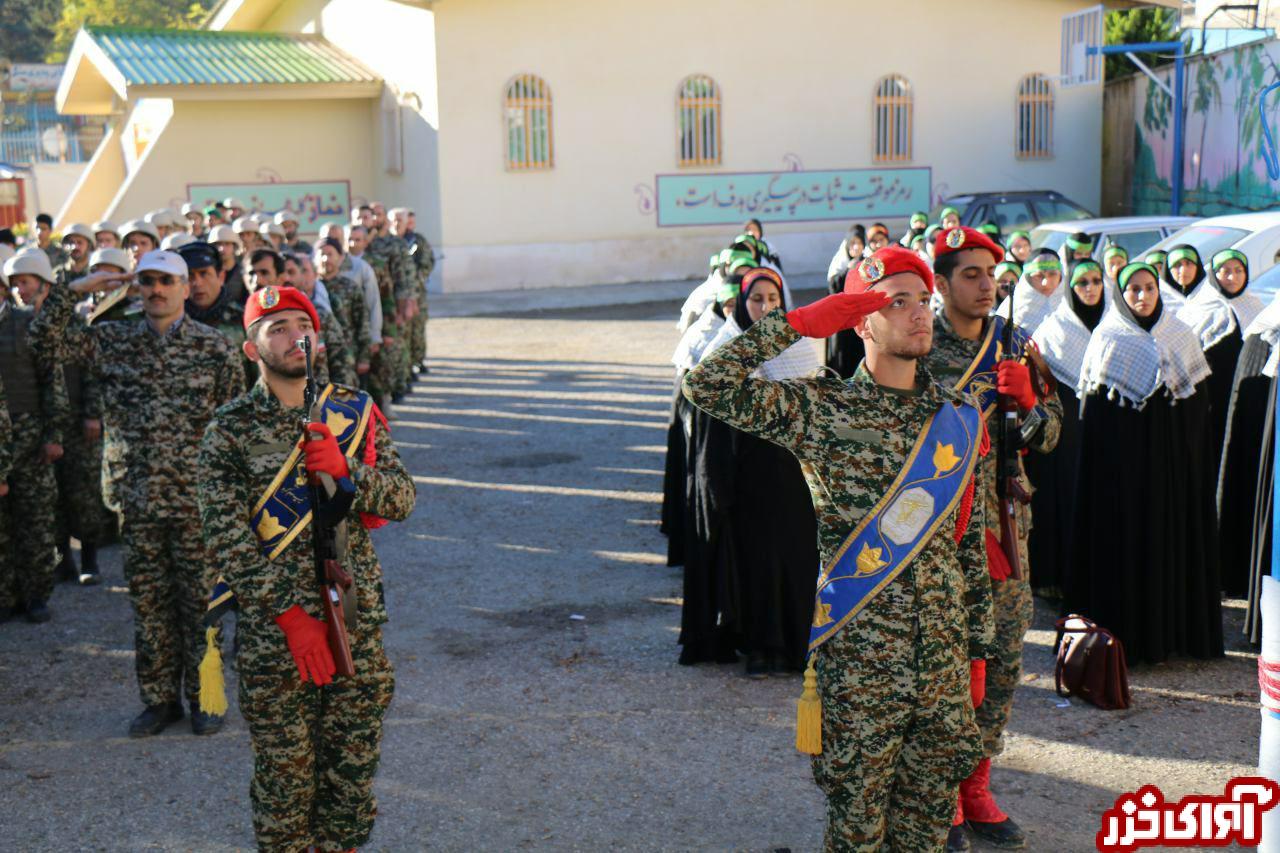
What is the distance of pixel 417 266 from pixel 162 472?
9942 mm

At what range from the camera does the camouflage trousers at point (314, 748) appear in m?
4.38

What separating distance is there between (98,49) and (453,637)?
23303mm

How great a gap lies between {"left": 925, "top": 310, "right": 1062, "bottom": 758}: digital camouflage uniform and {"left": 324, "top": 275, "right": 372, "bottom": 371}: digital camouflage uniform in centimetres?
688

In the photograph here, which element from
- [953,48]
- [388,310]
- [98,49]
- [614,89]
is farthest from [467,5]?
[388,310]

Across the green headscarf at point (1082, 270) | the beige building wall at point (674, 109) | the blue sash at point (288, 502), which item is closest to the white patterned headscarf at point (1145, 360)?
the green headscarf at point (1082, 270)

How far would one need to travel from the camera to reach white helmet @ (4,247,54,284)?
8219 millimetres

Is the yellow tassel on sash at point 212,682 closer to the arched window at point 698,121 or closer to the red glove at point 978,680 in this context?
the red glove at point 978,680

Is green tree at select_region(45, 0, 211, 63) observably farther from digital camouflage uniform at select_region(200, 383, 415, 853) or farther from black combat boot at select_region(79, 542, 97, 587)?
digital camouflage uniform at select_region(200, 383, 415, 853)

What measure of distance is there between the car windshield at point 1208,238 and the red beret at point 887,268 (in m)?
9.69

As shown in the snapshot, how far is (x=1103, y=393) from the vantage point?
711cm

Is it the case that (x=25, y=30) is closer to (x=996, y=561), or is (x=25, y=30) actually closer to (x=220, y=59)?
(x=220, y=59)

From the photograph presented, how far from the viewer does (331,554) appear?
430 centimetres

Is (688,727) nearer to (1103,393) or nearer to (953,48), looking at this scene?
(1103,393)

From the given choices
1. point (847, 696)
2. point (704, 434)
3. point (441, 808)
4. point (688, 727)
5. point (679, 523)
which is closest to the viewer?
point (847, 696)
